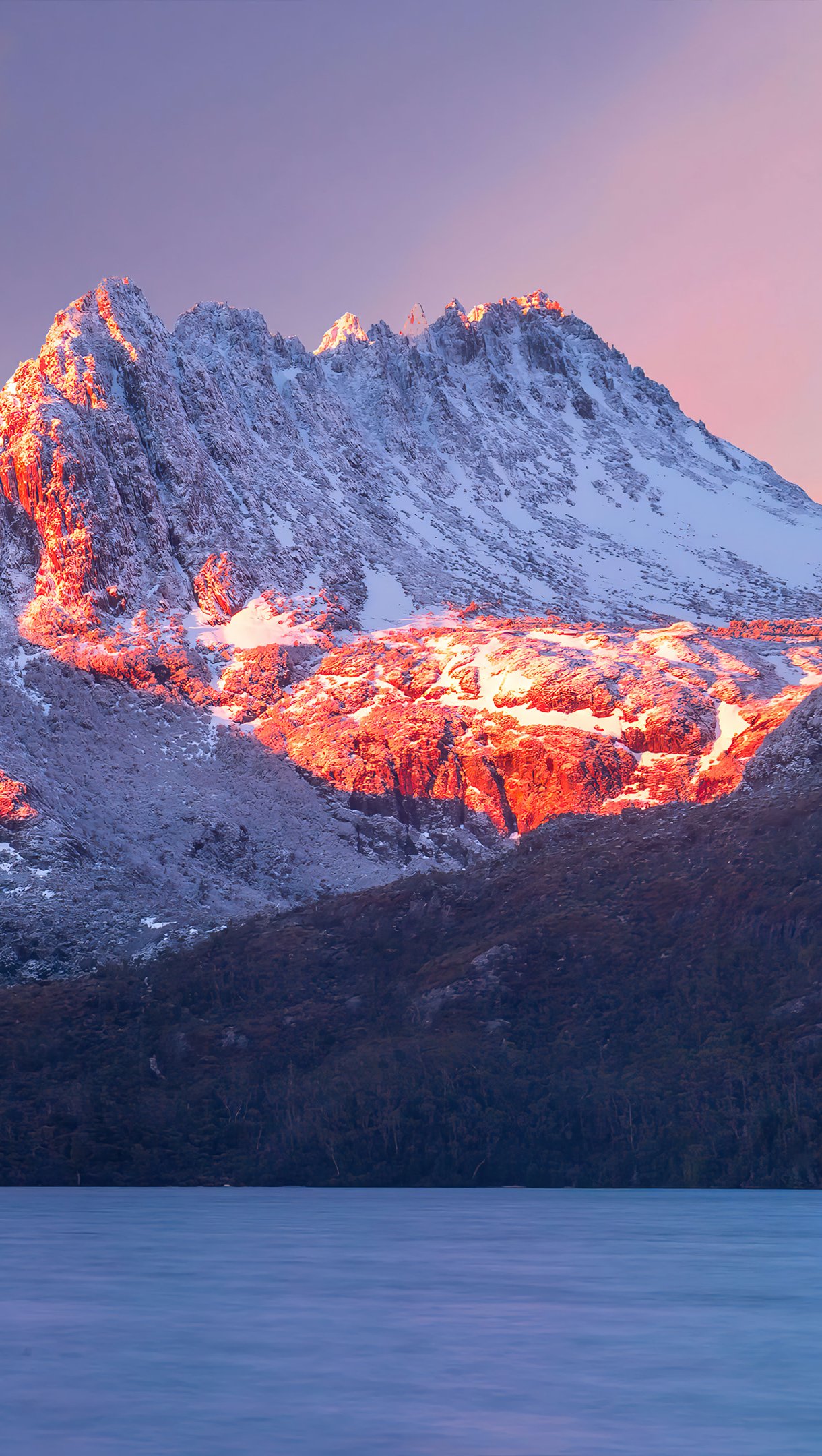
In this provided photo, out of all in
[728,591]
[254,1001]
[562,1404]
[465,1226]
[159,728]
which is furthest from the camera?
[728,591]

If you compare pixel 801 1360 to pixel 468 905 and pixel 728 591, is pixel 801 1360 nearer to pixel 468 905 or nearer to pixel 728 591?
pixel 468 905

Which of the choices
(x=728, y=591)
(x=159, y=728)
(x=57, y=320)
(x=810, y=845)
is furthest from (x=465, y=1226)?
(x=728, y=591)

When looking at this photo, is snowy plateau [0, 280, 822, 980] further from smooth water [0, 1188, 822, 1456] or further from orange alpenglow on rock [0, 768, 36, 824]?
smooth water [0, 1188, 822, 1456]

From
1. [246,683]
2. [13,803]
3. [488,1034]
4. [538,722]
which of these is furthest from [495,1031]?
[246,683]

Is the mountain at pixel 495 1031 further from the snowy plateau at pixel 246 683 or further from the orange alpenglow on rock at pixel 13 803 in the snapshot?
the orange alpenglow on rock at pixel 13 803

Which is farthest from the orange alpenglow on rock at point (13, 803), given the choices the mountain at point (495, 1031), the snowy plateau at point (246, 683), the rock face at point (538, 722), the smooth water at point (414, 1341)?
the smooth water at point (414, 1341)

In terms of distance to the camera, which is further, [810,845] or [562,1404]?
[810,845]

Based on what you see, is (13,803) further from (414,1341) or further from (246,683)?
(414,1341)
